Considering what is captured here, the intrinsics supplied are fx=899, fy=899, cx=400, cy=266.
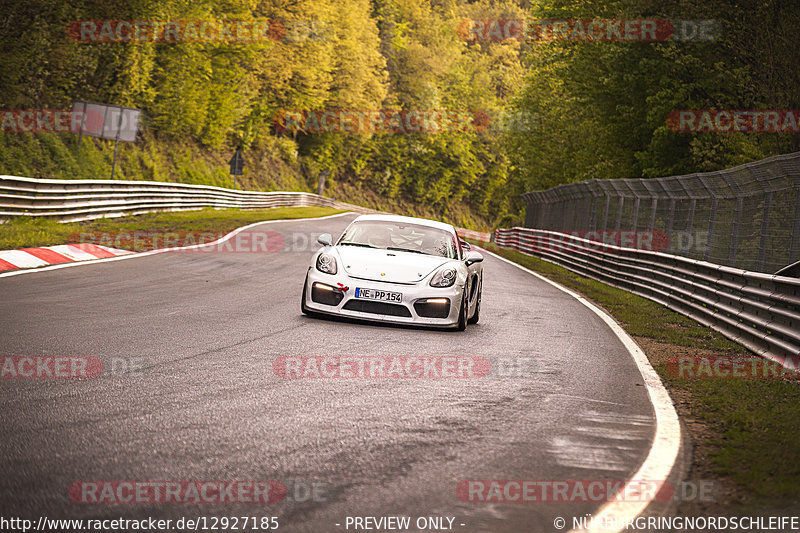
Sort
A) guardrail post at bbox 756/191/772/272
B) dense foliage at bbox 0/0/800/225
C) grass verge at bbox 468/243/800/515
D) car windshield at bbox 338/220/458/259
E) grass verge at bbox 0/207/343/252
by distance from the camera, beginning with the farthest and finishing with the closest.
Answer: dense foliage at bbox 0/0/800/225, grass verge at bbox 0/207/343/252, guardrail post at bbox 756/191/772/272, car windshield at bbox 338/220/458/259, grass verge at bbox 468/243/800/515

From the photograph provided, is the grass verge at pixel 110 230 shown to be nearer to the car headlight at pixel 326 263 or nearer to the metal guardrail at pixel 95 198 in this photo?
the metal guardrail at pixel 95 198

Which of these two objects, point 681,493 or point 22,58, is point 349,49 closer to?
point 22,58

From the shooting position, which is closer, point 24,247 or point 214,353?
point 214,353

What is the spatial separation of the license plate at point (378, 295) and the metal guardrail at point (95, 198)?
10.9 m

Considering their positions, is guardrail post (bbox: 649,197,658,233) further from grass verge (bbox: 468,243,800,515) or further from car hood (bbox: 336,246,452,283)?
car hood (bbox: 336,246,452,283)

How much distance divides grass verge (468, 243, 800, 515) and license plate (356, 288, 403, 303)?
276cm

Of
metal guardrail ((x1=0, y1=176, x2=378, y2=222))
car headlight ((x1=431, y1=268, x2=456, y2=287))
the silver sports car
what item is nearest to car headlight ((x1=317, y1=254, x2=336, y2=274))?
the silver sports car

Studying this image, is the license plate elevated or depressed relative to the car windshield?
depressed

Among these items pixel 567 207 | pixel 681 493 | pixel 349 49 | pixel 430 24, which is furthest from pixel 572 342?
pixel 430 24

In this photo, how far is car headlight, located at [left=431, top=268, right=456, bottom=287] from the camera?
33.1 feet

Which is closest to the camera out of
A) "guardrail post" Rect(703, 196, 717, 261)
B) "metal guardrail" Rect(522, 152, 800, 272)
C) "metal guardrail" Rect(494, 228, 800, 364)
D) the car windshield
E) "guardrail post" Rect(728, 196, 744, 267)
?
"metal guardrail" Rect(494, 228, 800, 364)

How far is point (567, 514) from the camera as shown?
3990mm

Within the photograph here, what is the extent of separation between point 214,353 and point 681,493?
13.7 ft

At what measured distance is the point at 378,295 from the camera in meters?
9.79
